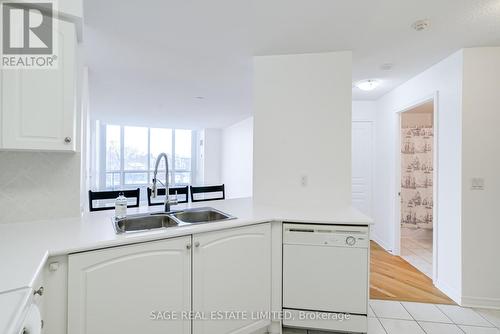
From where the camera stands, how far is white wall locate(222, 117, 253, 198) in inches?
227

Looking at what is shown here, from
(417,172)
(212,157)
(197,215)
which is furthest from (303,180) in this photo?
(212,157)

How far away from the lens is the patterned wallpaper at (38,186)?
5.24 feet

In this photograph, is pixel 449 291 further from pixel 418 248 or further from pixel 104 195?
pixel 104 195

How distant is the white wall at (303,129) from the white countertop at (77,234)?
0.29 m

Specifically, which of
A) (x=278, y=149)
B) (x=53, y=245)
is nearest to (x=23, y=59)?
(x=53, y=245)

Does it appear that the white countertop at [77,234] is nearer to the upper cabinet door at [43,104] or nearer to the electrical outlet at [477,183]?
the upper cabinet door at [43,104]

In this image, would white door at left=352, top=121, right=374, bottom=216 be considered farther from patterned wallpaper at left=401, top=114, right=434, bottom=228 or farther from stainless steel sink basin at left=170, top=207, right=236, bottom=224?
stainless steel sink basin at left=170, top=207, right=236, bottom=224

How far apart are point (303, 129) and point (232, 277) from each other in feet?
4.63

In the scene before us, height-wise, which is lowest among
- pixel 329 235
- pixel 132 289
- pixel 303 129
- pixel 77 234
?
pixel 132 289

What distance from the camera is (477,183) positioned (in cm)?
222

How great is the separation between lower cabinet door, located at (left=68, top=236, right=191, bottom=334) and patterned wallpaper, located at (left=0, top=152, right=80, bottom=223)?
758 mm

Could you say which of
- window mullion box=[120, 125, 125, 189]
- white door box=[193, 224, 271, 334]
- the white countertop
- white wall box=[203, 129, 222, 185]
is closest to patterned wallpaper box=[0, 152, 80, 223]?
the white countertop

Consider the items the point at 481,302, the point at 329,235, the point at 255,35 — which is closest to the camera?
the point at 329,235

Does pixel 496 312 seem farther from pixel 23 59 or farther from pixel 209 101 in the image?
pixel 209 101
